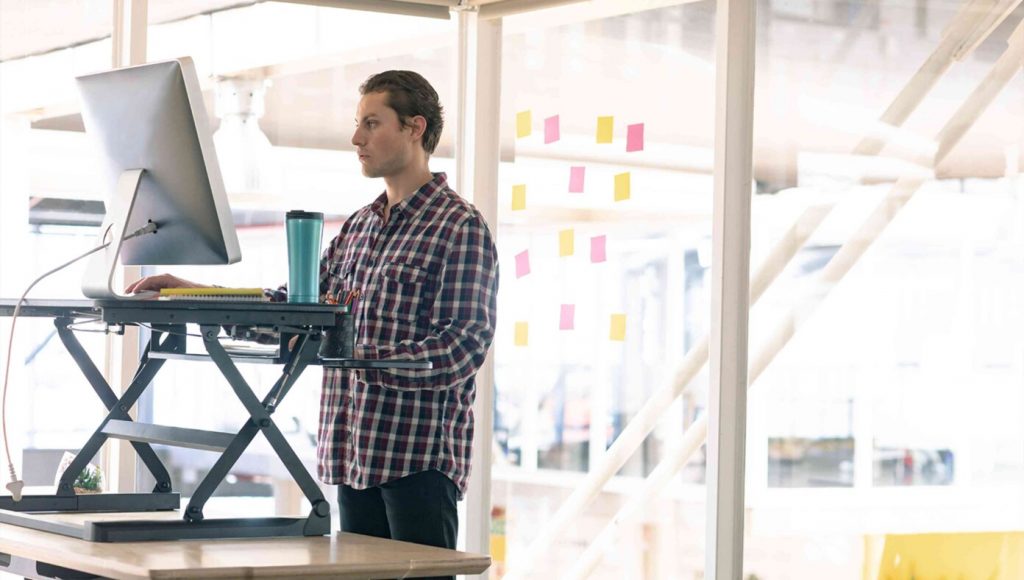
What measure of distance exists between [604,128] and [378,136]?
1.33 metres

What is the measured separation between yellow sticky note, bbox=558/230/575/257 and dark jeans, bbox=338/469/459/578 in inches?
57.7

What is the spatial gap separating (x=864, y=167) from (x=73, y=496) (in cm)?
200

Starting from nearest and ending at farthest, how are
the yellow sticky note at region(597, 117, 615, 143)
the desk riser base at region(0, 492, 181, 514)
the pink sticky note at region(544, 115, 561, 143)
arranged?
the desk riser base at region(0, 492, 181, 514)
the yellow sticky note at region(597, 117, 615, 143)
the pink sticky note at region(544, 115, 561, 143)

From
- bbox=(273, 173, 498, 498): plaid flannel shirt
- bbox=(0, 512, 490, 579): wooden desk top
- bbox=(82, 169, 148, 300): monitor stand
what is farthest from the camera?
bbox=(273, 173, 498, 498): plaid flannel shirt

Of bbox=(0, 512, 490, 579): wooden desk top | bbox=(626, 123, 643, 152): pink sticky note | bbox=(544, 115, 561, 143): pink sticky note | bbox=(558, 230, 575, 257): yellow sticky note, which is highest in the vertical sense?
bbox=(544, 115, 561, 143): pink sticky note

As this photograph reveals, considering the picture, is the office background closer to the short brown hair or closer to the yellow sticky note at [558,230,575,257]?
the yellow sticky note at [558,230,575,257]

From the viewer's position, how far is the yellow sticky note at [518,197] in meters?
4.03

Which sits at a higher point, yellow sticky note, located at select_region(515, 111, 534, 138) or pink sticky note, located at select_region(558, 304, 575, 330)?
yellow sticky note, located at select_region(515, 111, 534, 138)

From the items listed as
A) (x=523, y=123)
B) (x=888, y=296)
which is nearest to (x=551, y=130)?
(x=523, y=123)

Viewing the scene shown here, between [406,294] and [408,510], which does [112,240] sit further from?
[408,510]

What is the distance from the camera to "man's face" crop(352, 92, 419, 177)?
101 inches

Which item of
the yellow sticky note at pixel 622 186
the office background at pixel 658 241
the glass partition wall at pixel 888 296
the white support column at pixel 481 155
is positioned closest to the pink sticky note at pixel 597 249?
the office background at pixel 658 241

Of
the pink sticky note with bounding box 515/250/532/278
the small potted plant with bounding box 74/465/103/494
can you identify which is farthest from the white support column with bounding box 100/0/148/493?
the pink sticky note with bounding box 515/250/532/278

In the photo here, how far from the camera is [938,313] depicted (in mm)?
3172
